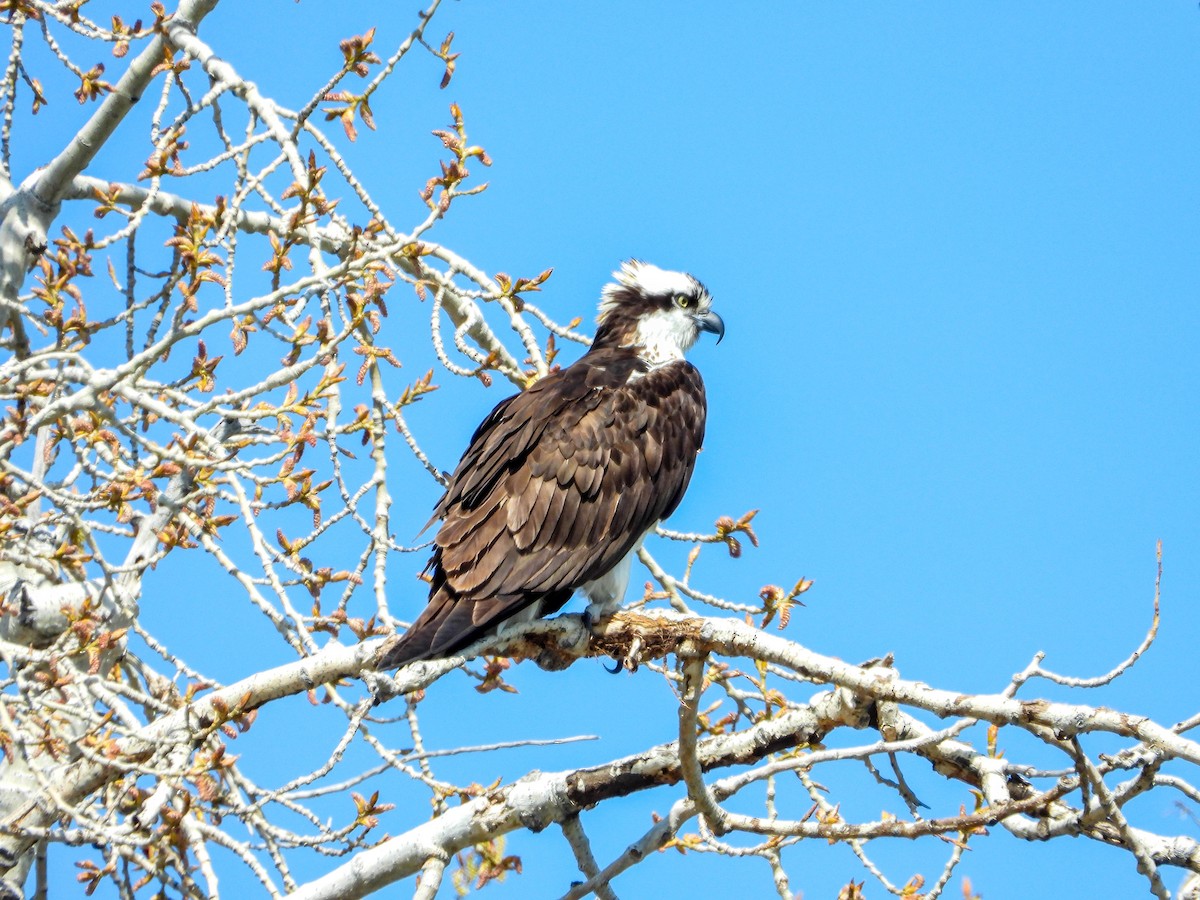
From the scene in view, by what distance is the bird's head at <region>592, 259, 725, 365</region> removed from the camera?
7.04 meters

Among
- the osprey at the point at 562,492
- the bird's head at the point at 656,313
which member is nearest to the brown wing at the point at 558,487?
the osprey at the point at 562,492

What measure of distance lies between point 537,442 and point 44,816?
2358 millimetres

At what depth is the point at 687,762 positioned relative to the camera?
3912 mm

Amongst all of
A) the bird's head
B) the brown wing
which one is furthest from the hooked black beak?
the brown wing

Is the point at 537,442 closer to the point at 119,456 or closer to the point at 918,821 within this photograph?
the point at 119,456

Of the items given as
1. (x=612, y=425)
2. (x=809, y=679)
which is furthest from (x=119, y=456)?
(x=809, y=679)

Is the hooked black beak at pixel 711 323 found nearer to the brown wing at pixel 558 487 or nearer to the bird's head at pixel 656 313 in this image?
the bird's head at pixel 656 313

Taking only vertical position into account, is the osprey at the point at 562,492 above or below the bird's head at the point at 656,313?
below

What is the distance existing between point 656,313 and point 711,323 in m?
0.33

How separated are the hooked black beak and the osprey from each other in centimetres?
74

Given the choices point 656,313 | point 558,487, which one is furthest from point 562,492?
point 656,313

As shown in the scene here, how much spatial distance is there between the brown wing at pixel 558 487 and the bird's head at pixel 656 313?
0.71m

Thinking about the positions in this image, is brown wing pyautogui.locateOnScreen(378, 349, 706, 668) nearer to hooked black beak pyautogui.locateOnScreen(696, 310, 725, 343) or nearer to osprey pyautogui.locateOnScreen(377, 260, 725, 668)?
osprey pyautogui.locateOnScreen(377, 260, 725, 668)

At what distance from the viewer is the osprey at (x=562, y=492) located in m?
5.14
